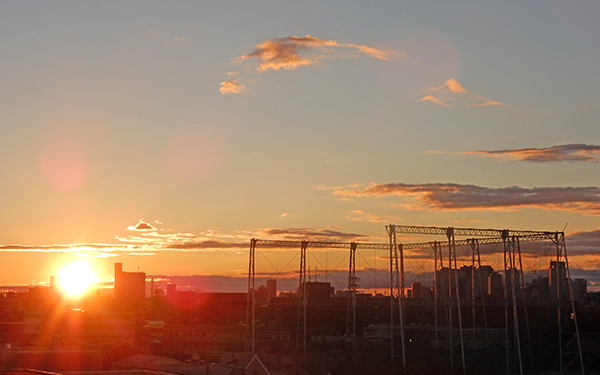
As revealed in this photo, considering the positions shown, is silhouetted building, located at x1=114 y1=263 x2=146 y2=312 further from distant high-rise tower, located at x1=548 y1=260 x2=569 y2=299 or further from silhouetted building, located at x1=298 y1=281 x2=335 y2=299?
distant high-rise tower, located at x1=548 y1=260 x2=569 y2=299

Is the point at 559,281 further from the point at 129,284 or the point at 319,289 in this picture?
the point at 129,284

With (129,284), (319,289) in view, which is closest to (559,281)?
(319,289)

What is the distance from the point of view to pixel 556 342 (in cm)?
6316

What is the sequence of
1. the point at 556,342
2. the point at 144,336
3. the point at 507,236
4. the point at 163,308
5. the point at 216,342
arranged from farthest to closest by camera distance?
the point at 163,308 < the point at 144,336 < the point at 216,342 < the point at 556,342 < the point at 507,236

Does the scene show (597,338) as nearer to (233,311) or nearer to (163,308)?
(233,311)

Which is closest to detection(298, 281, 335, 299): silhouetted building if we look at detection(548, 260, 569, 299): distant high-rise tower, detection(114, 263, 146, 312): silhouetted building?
detection(548, 260, 569, 299): distant high-rise tower

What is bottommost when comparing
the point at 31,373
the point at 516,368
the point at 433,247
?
the point at 516,368

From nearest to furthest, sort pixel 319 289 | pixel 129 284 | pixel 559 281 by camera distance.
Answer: pixel 559 281
pixel 319 289
pixel 129 284

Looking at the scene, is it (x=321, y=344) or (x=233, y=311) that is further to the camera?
(x=233, y=311)

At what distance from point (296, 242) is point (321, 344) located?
12.4 metres

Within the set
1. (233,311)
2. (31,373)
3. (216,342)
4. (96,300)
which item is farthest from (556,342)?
(96,300)

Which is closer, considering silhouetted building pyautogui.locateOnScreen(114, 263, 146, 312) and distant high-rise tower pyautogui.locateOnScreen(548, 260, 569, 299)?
distant high-rise tower pyautogui.locateOnScreen(548, 260, 569, 299)

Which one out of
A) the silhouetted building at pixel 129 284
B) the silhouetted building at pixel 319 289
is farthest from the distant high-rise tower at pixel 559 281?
the silhouetted building at pixel 129 284

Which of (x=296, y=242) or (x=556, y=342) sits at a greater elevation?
(x=296, y=242)
